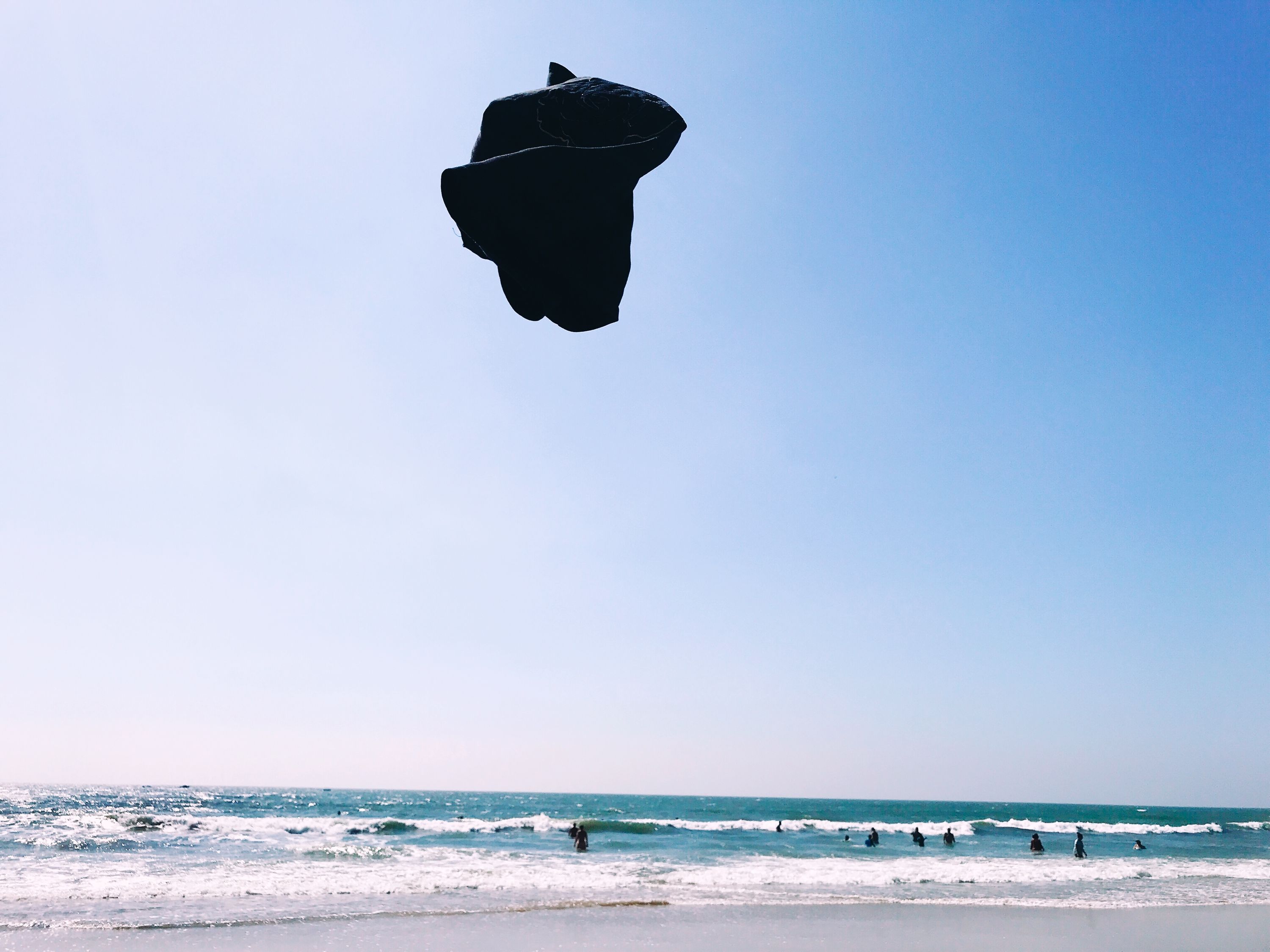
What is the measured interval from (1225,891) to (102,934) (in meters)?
24.0

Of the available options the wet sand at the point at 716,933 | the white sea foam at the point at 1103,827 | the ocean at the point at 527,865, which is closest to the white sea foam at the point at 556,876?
the ocean at the point at 527,865

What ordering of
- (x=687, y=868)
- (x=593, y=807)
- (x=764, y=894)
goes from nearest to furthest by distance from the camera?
1. (x=764, y=894)
2. (x=687, y=868)
3. (x=593, y=807)

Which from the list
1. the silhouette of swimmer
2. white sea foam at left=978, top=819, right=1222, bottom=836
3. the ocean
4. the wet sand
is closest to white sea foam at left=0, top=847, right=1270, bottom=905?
the ocean

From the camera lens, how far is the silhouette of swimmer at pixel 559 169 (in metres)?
1.91

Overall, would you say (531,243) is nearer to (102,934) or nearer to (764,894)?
(102,934)

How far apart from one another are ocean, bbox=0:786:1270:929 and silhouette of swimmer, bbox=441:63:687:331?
44.2ft

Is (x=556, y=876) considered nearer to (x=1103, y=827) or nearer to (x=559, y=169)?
(x=559, y=169)

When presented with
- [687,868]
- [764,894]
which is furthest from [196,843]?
[764,894]

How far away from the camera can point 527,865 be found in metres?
21.9

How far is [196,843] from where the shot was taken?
89.9 feet

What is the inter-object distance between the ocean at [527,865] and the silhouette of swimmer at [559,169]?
13485 millimetres

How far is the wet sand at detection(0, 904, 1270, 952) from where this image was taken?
10438mm

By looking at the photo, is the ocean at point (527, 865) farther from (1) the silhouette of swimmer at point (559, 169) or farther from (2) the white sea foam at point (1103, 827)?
(1) the silhouette of swimmer at point (559, 169)

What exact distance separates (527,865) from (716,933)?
12.0m
